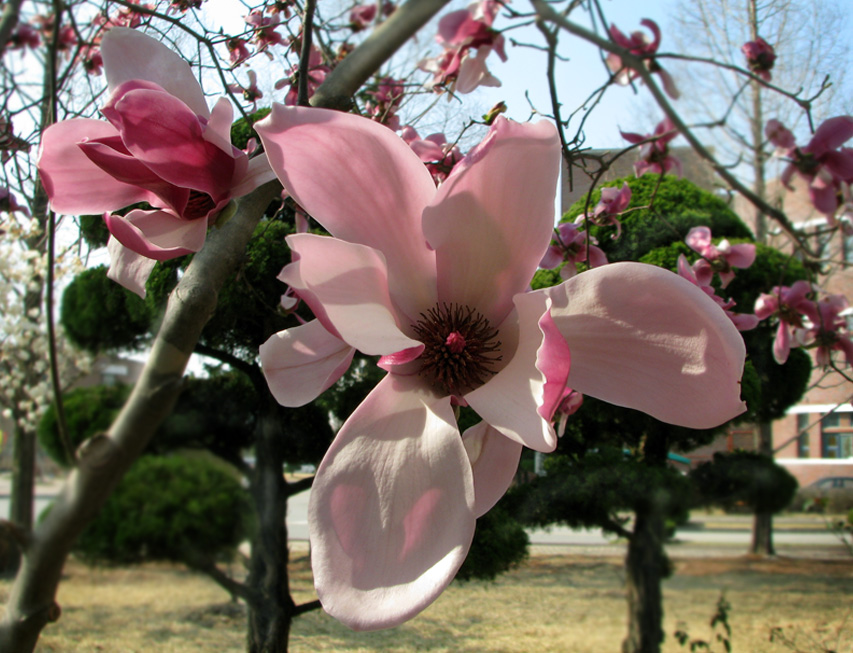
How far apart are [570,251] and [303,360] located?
0.21 m

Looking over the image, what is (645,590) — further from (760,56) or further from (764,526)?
(760,56)

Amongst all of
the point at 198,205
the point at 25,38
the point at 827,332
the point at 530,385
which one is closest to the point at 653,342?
the point at 530,385

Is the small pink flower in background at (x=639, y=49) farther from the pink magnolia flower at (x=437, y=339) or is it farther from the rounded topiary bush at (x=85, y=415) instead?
the rounded topiary bush at (x=85, y=415)

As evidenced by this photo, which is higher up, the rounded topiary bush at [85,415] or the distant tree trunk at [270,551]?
the rounded topiary bush at [85,415]

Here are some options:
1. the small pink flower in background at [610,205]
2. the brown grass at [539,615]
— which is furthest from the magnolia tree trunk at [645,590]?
the small pink flower in background at [610,205]

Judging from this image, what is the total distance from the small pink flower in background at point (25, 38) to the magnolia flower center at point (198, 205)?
253 mm

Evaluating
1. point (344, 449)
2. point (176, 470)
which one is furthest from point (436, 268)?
point (176, 470)

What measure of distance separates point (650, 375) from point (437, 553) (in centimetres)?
8

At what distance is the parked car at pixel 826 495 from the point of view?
16.8 inches

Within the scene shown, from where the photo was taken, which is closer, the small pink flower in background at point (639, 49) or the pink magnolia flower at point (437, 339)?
the pink magnolia flower at point (437, 339)

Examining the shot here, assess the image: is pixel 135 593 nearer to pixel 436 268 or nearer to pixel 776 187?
pixel 436 268

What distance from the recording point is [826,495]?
0.43 meters

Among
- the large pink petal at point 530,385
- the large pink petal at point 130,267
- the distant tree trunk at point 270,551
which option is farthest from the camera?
the distant tree trunk at point 270,551

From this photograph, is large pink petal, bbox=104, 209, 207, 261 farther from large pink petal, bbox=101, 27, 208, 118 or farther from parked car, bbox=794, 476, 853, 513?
parked car, bbox=794, 476, 853, 513
